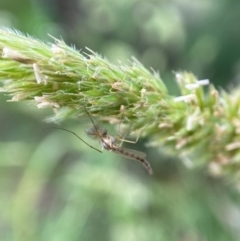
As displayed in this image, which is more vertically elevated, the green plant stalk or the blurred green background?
the blurred green background

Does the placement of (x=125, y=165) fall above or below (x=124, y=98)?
above

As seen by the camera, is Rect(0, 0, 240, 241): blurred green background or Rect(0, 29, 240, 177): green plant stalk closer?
Rect(0, 29, 240, 177): green plant stalk

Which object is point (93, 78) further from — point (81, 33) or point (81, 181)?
point (81, 33)

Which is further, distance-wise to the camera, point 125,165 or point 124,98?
point 125,165

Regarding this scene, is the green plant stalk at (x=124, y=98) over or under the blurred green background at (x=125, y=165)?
under

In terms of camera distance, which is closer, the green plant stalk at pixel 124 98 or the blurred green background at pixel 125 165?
the green plant stalk at pixel 124 98
